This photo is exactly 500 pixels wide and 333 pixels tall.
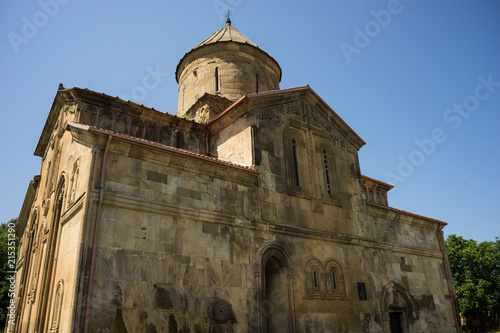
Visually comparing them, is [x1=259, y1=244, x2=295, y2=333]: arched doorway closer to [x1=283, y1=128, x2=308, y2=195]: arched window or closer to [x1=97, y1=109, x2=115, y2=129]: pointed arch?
[x1=283, y1=128, x2=308, y2=195]: arched window

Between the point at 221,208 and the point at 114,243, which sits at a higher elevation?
the point at 221,208

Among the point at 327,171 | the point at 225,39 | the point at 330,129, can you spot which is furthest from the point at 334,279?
the point at 225,39

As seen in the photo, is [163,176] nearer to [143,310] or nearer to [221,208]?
[221,208]

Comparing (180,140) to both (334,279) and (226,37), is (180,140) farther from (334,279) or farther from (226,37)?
(226,37)

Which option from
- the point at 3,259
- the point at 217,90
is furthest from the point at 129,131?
the point at 3,259

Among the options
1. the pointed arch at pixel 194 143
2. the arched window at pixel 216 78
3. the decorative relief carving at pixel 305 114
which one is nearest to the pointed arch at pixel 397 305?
the decorative relief carving at pixel 305 114

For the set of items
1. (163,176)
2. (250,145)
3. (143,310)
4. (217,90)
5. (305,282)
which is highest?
(217,90)

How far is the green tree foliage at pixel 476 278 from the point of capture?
90.6ft

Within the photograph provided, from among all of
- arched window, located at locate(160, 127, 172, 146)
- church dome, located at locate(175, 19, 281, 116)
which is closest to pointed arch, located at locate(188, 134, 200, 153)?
arched window, located at locate(160, 127, 172, 146)

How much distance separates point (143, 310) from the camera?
7234 millimetres

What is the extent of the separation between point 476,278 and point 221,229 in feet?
93.9

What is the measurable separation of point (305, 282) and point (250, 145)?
4088 millimetres

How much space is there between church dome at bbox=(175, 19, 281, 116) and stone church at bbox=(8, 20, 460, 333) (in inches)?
6.1

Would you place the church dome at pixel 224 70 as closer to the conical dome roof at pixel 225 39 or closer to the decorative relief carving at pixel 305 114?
the conical dome roof at pixel 225 39
